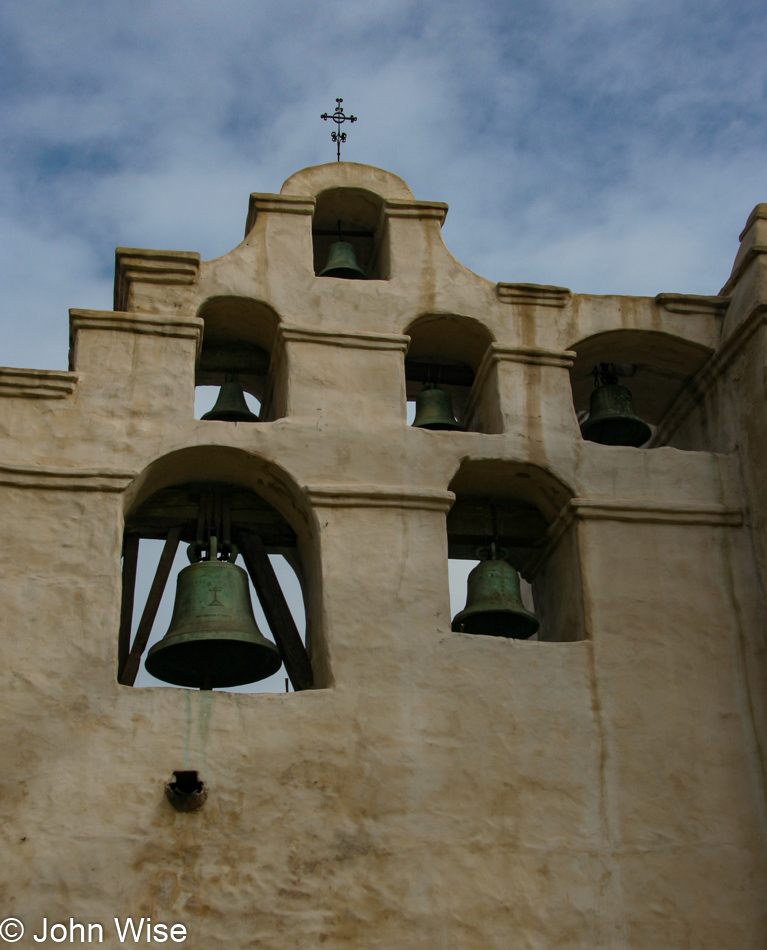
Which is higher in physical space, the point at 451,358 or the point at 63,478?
the point at 451,358

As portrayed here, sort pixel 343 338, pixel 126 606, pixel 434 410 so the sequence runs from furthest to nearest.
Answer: pixel 434 410
pixel 343 338
pixel 126 606

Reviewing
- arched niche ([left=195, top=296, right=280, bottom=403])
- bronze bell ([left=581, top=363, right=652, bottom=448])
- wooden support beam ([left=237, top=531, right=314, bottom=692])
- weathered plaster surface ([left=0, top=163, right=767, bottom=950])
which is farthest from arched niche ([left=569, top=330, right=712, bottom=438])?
wooden support beam ([left=237, top=531, right=314, bottom=692])

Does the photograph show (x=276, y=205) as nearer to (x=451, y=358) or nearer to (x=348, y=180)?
Result: (x=348, y=180)

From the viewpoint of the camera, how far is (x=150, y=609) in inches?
330

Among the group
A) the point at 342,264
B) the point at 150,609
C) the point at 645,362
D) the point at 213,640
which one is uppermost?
the point at 342,264

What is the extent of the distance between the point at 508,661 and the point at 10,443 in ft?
10.4

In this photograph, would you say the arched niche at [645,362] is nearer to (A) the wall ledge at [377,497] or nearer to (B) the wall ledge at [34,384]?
(A) the wall ledge at [377,497]

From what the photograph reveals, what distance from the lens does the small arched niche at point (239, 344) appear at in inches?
360

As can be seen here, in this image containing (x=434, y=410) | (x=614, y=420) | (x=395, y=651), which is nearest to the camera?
(x=395, y=651)

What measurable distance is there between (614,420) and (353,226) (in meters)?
2.38

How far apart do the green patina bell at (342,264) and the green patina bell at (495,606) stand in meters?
2.29

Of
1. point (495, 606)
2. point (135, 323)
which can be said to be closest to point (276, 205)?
point (135, 323)

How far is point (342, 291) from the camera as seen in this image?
924 centimetres

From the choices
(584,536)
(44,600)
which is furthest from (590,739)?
(44,600)
